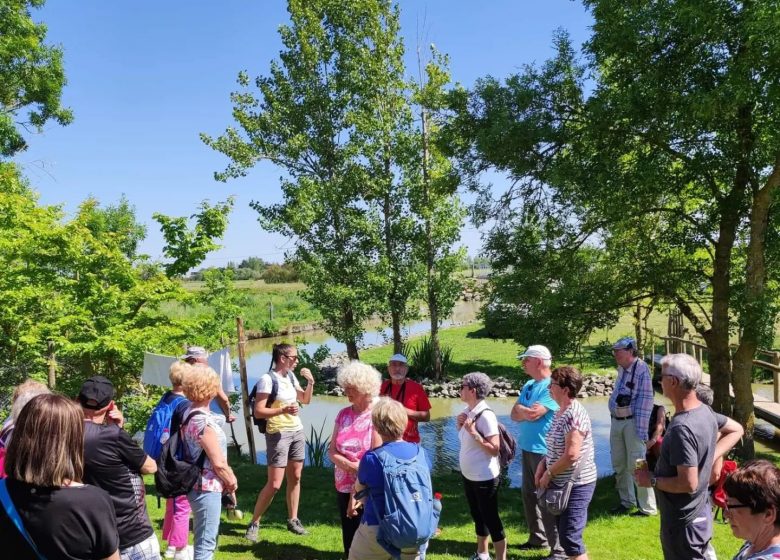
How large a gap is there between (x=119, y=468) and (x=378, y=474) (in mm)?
1461

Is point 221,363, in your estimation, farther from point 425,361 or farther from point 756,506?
point 425,361

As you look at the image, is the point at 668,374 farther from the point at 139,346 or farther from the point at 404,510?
the point at 139,346

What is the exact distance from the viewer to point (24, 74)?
1698 cm

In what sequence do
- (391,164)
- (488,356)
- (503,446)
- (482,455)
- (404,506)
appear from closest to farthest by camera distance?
(404,506)
(482,455)
(503,446)
(391,164)
(488,356)

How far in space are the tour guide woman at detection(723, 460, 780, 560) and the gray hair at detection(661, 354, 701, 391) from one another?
3.58ft

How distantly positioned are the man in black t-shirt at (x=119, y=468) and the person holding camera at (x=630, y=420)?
458cm

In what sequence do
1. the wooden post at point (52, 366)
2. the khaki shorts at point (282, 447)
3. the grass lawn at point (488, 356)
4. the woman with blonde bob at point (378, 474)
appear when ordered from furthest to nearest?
the grass lawn at point (488, 356) < the wooden post at point (52, 366) < the khaki shorts at point (282, 447) < the woman with blonde bob at point (378, 474)

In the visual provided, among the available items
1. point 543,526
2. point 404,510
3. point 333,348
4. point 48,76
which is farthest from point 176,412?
point 333,348

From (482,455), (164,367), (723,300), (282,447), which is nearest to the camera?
(482,455)

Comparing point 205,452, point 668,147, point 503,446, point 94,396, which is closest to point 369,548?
point 205,452

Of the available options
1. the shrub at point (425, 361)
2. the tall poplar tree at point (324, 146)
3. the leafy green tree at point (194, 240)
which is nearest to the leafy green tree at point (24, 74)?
the tall poplar tree at point (324, 146)

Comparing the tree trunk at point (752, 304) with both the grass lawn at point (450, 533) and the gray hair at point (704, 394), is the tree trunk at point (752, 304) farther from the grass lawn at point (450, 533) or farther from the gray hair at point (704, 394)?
the gray hair at point (704, 394)

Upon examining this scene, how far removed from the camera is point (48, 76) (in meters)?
17.5

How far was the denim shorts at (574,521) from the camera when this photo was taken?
4.03 m
